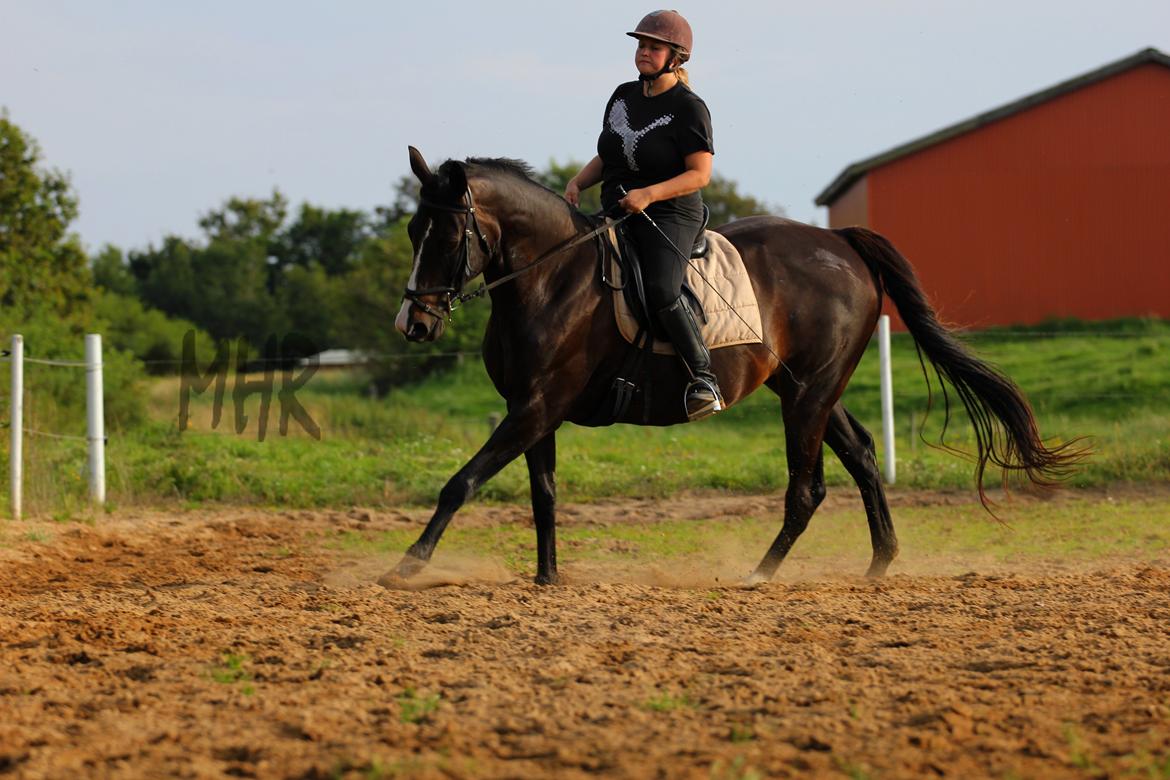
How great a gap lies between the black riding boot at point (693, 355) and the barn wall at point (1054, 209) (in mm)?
22154

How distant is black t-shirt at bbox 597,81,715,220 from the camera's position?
23.4 ft

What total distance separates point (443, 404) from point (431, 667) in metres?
18.8

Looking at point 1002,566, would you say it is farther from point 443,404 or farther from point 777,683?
point 443,404

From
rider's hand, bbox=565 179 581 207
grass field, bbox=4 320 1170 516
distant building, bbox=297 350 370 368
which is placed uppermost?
rider's hand, bbox=565 179 581 207

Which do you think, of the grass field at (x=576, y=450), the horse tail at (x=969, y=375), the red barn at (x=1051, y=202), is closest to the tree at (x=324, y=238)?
the red barn at (x=1051, y=202)

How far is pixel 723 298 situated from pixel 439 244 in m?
1.84

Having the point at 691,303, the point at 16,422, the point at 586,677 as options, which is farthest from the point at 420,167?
the point at 16,422

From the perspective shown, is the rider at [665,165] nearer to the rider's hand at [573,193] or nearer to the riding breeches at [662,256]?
the riding breeches at [662,256]

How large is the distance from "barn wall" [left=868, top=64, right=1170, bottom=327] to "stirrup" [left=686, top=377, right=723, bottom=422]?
72.7 feet

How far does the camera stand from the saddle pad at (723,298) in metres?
7.52

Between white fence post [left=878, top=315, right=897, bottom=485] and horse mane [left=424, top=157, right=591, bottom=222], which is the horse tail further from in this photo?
white fence post [left=878, top=315, right=897, bottom=485]

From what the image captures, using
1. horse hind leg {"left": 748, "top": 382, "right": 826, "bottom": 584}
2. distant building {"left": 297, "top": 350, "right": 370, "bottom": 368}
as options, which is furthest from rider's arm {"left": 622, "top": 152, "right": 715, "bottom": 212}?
distant building {"left": 297, "top": 350, "right": 370, "bottom": 368}

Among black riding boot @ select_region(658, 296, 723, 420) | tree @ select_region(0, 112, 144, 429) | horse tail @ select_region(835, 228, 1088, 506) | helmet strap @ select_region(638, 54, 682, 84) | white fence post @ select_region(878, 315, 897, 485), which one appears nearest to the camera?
helmet strap @ select_region(638, 54, 682, 84)

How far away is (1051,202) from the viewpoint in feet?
96.0
